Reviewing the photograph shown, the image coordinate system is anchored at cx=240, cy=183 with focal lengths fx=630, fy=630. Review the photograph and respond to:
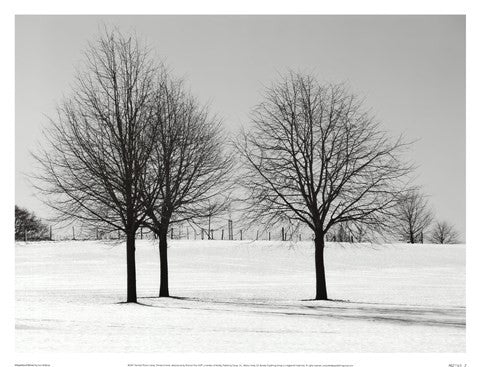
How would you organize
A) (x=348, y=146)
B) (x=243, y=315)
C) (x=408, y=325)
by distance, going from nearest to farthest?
1. (x=408, y=325)
2. (x=243, y=315)
3. (x=348, y=146)

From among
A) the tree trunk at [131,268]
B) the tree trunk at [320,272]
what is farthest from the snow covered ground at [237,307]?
the tree trunk at [320,272]

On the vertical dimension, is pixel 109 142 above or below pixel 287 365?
above

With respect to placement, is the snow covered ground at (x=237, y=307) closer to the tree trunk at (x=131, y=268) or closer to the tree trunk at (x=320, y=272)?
the tree trunk at (x=131, y=268)

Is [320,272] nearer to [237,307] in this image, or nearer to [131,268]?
[237,307]

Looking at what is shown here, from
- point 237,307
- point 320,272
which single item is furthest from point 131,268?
point 320,272

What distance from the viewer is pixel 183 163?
907 inches

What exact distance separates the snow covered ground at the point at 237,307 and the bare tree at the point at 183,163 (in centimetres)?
305

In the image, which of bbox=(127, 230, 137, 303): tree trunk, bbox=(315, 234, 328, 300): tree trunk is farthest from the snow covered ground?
bbox=(315, 234, 328, 300): tree trunk

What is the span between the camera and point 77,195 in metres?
21.0

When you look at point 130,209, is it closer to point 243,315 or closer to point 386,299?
point 243,315

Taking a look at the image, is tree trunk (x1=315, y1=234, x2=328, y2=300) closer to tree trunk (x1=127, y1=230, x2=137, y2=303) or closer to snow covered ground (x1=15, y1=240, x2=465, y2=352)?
snow covered ground (x1=15, y1=240, x2=465, y2=352)
